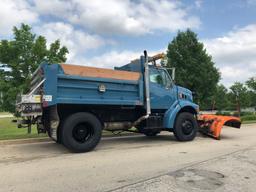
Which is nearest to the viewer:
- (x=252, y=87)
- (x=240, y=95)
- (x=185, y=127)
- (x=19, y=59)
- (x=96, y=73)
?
(x=96, y=73)

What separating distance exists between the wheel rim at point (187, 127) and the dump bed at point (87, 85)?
1960mm

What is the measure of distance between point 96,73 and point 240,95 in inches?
1425

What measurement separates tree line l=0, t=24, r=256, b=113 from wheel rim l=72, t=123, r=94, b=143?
20.7 feet

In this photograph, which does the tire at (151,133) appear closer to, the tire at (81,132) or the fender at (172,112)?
the fender at (172,112)

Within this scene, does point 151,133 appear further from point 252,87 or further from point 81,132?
point 252,87

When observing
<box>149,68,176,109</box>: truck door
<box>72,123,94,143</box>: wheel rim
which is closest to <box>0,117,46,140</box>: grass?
<box>72,123,94,143</box>: wheel rim

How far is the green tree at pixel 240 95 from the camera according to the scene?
40.9m

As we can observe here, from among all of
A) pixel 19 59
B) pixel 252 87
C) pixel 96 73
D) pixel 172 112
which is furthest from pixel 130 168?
pixel 252 87

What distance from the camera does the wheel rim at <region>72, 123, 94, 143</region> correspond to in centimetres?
882

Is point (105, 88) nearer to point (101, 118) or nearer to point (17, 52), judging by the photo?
point (101, 118)

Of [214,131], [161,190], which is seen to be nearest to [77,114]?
[161,190]

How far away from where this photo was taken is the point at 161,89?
36.0 ft

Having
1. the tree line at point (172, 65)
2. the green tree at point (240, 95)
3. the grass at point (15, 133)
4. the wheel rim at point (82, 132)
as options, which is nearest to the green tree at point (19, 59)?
the tree line at point (172, 65)

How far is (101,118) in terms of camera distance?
9.89 metres
